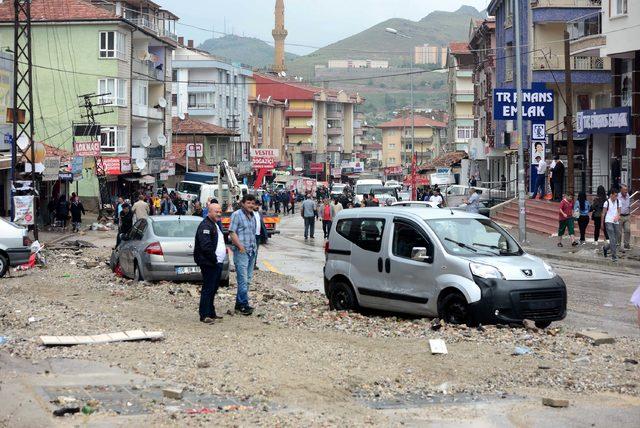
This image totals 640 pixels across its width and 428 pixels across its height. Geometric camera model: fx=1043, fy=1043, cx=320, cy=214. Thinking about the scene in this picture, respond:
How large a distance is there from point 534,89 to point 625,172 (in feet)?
17.1

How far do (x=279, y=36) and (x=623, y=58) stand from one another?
507ft

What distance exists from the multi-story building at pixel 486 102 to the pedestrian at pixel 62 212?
27.4 meters

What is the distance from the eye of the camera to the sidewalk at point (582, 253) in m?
25.9

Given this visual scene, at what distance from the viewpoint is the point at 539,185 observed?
41.4 metres

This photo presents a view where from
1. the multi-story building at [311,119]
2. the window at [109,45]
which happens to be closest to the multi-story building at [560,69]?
the window at [109,45]

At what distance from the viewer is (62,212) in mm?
43719

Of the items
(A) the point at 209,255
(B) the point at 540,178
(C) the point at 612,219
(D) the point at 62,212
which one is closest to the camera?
(A) the point at 209,255

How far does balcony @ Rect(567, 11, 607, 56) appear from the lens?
3941cm

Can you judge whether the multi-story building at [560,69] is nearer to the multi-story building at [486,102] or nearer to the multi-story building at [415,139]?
the multi-story building at [486,102]

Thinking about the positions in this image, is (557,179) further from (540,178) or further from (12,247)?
(12,247)

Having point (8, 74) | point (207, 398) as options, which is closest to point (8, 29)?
point (8, 74)

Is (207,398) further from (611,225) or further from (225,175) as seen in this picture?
(225,175)

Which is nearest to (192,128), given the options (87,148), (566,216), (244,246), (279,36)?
(87,148)

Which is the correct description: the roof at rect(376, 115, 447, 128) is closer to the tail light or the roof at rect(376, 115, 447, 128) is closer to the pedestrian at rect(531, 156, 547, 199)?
the pedestrian at rect(531, 156, 547, 199)
